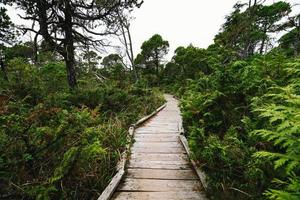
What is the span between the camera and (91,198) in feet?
10.1

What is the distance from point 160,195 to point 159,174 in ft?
2.20

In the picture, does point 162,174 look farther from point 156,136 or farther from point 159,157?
point 156,136

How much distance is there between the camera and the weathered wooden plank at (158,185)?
3.14 metres

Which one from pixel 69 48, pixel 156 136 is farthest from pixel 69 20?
pixel 156 136

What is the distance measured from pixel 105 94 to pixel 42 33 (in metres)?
3.69

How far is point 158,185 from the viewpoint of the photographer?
325cm

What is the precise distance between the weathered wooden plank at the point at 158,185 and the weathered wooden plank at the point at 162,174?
0.44 feet

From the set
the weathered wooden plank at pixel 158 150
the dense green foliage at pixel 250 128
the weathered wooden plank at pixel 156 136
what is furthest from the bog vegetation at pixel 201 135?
the weathered wooden plank at pixel 156 136

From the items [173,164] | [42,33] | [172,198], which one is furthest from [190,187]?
[42,33]

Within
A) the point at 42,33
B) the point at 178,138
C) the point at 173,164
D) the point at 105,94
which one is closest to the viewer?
the point at 173,164

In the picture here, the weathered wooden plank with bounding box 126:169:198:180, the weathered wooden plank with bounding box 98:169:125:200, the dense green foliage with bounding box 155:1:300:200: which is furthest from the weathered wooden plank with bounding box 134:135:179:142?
the weathered wooden plank with bounding box 98:169:125:200

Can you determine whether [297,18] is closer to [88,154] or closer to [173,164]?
[173,164]

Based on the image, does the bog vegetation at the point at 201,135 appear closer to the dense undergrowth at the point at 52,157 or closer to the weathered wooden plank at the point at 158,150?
the dense undergrowth at the point at 52,157

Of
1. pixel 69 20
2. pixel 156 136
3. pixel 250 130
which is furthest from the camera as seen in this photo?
pixel 69 20
